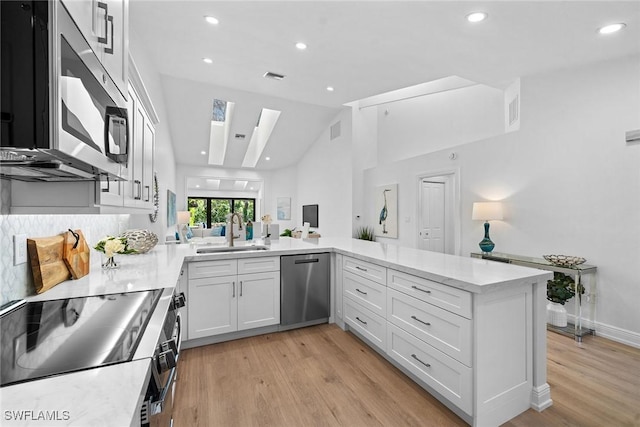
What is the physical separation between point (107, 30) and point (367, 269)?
7.33 feet

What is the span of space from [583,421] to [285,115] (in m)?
6.55

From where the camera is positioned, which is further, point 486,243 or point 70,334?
point 486,243

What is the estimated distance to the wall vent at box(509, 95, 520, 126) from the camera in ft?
12.6

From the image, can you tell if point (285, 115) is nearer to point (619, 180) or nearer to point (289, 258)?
point (289, 258)

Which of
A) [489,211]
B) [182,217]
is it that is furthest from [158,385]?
[182,217]

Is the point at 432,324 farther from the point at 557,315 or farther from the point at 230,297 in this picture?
the point at 557,315

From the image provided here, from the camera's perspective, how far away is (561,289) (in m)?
3.06

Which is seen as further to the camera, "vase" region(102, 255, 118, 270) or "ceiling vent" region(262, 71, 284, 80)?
"ceiling vent" region(262, 71, 284, 80)

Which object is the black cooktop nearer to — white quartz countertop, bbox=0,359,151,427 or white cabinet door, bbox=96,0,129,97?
white quartz countertop, bbox=0,359,151,427

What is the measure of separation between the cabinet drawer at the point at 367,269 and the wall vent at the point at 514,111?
10.1 ft

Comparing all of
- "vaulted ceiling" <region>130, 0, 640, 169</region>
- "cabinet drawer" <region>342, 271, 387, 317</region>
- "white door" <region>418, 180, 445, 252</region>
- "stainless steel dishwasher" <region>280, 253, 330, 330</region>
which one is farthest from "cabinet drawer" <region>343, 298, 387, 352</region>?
"white door" <region>418, 180, 445, 252</region>

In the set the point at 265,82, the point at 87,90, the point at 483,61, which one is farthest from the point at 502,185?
the point at 87,90

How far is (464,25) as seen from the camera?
8.63 ft

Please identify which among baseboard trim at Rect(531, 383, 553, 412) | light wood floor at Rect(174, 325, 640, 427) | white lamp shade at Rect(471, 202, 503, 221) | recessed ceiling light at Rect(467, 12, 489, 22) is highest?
recessed ceiling light at Rect(467, 12, 489, 22)
